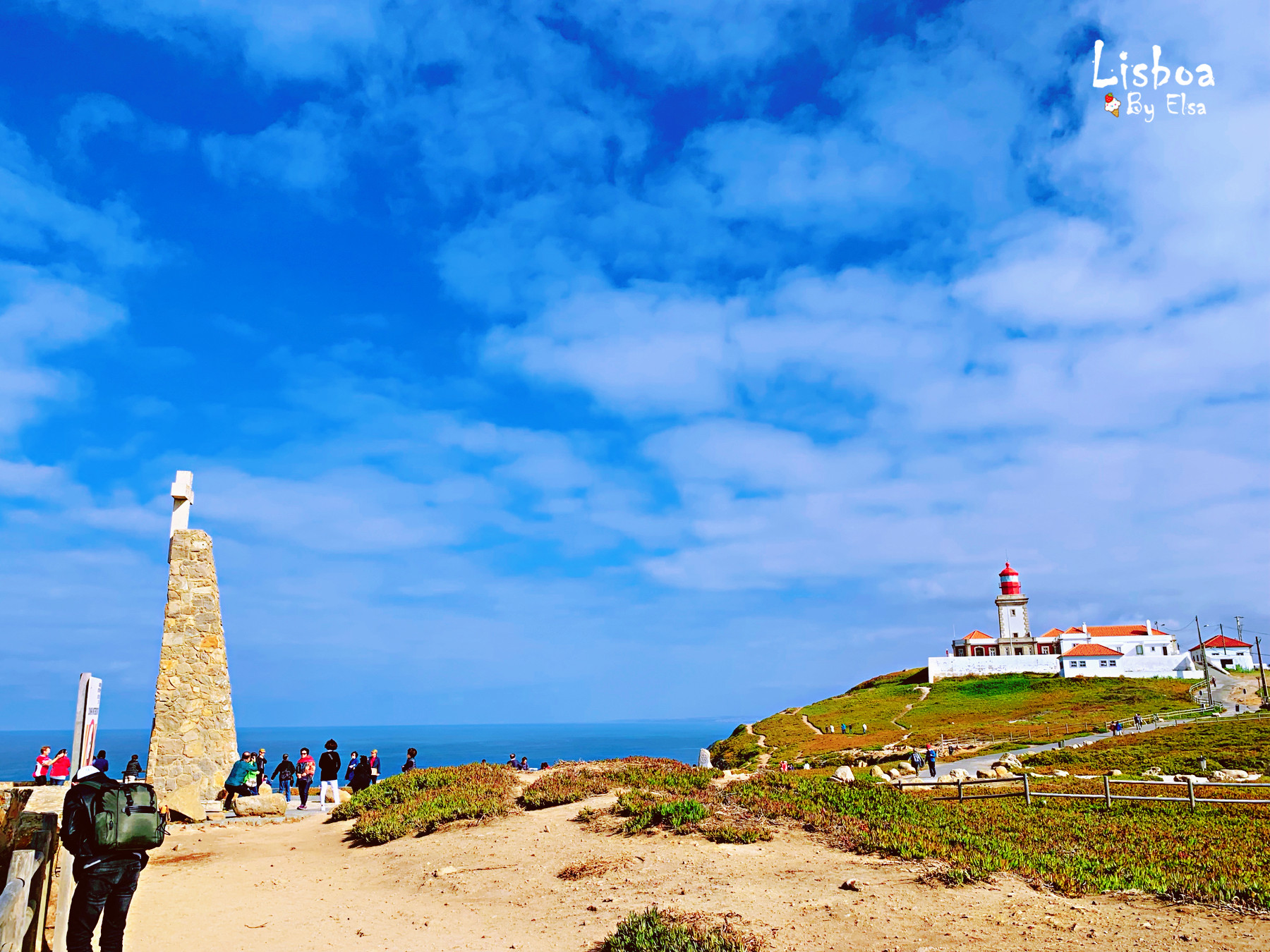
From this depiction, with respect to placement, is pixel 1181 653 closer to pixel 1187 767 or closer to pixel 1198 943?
pixel 1187 767

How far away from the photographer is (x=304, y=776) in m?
21.7

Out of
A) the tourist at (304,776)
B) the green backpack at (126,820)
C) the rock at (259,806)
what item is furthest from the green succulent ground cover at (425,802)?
the green backpack at (126,820)

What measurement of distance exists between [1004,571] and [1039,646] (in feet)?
31.8

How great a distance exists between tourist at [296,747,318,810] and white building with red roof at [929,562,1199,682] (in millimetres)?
84414

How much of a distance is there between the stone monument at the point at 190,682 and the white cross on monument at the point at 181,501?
0.02 meters

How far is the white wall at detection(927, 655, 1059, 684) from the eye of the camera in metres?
91.9

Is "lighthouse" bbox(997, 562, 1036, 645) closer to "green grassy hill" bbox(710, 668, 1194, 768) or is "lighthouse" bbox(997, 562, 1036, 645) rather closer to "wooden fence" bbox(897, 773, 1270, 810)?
"green grassy hill" bbox(710, 668, 1194, 768)

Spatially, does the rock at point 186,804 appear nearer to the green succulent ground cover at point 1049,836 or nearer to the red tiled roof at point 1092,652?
the green succulent ground cover at point 1049,836

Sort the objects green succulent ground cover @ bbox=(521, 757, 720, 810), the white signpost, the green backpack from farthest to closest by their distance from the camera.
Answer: green succulent ground cover @ bbox=(521, 757, 720, 810) → the white signpost → the green backpack

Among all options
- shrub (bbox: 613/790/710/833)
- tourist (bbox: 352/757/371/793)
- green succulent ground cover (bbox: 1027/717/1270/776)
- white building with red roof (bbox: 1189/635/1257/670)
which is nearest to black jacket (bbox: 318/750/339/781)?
tourist (bbox: 352/757/371/793)

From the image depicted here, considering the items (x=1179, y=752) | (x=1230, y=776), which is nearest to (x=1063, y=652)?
(x=1179, y=752)

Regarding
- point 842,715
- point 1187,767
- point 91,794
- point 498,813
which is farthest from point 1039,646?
point 91,794

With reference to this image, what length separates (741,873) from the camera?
37.7ft

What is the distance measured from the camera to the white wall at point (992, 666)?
302 feet
